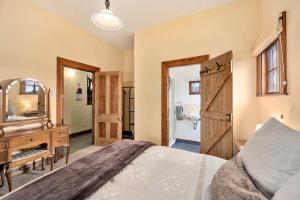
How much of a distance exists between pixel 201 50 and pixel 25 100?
3.19 m

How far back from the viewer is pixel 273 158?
84 centimetres

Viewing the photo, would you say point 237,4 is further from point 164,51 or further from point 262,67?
point 164,51

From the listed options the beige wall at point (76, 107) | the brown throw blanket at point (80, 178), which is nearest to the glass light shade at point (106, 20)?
the brown throw blanket at point (80, 178)

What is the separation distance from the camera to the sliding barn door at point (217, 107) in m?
2.36

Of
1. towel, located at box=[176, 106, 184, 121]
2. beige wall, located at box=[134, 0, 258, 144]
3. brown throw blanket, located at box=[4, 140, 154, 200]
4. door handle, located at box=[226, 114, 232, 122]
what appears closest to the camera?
brown throw blanket, located at box=[4, 140, 154, 200]

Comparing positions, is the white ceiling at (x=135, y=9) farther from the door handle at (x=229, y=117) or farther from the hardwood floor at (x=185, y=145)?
the hardwood floor at (x=185, y=145)

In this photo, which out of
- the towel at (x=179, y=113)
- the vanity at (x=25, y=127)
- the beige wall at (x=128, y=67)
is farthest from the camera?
the beige wall at (x=128, y=67)

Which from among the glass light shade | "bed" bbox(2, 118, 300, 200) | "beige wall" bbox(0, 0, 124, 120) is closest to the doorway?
"beige wall" bbox(0, 0, 124, 120)

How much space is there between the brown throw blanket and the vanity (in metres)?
1.29

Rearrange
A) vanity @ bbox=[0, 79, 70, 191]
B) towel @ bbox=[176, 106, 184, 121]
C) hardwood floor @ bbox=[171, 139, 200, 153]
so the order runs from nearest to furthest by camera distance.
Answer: vanity @ bbox=[0, 79, 70, 191], hardwood floor @ bbox=[171, 139, 200, 153], towel @ bbox=[176, 106, 184, 121]

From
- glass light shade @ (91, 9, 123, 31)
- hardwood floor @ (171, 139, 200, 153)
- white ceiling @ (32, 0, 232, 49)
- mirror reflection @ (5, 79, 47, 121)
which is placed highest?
white ceiling @ (32, 0, 232, 49)

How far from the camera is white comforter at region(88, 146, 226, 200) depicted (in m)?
0.96

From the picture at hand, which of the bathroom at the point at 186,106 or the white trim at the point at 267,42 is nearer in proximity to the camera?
the white trim at the point at 267,42

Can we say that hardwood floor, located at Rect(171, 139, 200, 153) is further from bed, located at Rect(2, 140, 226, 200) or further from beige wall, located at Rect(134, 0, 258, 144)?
bed, located at Rect(2, 140, 226, 200)
